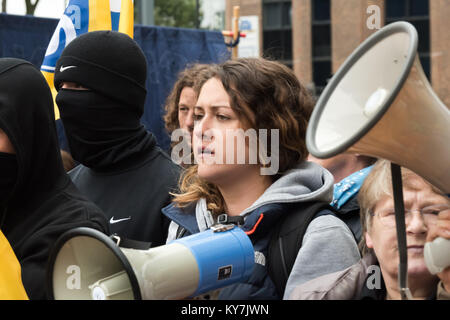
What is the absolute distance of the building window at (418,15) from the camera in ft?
95.9

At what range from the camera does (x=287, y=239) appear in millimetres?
1974

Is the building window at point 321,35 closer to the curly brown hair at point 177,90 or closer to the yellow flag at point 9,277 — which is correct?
the curly brown hair at point 177,90

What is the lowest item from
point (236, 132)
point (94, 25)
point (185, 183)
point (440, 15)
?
point (185, 183)

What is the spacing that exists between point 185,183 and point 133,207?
0.27m

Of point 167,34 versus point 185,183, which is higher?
point 167,34

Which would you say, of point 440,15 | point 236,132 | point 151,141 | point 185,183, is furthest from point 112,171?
point 440,15

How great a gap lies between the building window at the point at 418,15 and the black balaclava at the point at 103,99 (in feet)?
92.6

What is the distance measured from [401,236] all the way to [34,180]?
4.01 ft

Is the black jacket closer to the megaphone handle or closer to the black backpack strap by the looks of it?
the black backpack strap

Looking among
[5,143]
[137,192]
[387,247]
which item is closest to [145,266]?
[387,247]

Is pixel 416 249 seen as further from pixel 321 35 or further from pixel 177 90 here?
pixel 321 35

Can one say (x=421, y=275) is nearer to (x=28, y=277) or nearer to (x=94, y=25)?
(x=28, y=277)

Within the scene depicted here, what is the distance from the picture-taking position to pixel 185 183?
2.55 metres

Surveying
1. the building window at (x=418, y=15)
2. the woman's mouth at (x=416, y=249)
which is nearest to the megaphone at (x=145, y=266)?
the woman's mouth at (x=416, y=249)
